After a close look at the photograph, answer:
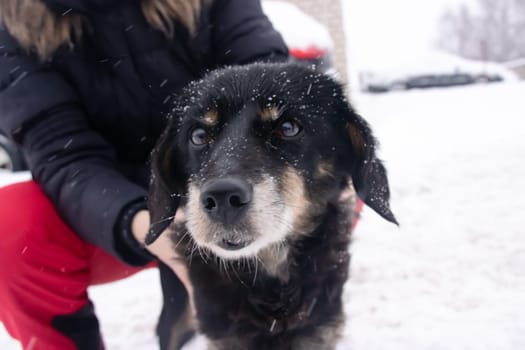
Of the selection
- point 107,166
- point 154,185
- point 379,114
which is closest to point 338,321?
point 154,185

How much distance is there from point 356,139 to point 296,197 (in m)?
0.37

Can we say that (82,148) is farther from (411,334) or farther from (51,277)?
(411,334)

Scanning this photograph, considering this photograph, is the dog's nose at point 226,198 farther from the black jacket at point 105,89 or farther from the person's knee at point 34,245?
the person's knee at point 34,245

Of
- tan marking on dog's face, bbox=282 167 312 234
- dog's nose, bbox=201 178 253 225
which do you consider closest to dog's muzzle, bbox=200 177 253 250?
dog's nose, bbox=201 178 253 225

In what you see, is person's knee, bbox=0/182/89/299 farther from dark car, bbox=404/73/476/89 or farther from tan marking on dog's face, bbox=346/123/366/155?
dark car, bbox=404/73/476/89

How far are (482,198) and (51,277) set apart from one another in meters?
3.33

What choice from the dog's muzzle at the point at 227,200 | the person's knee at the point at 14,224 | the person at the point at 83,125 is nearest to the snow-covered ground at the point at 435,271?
the person at the point at 83,125

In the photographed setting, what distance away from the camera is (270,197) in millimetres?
1637

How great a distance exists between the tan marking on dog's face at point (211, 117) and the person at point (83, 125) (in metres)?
0.42

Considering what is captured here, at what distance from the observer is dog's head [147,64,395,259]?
1604 mm

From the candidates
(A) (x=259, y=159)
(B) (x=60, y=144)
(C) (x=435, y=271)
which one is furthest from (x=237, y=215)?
(C) (x=435, y=271)

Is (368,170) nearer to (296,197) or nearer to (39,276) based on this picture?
(296,197)

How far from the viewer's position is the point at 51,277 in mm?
2064

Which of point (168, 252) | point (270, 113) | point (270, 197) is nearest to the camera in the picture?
point (270, 197)
